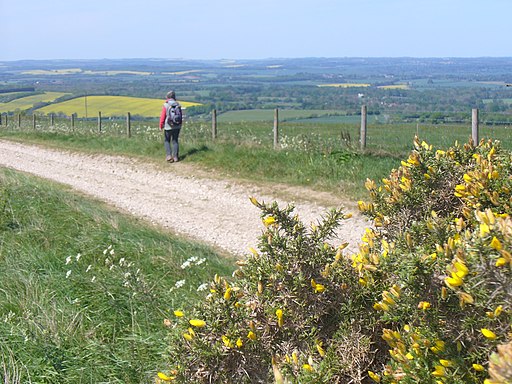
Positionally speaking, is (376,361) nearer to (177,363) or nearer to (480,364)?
(480,364)

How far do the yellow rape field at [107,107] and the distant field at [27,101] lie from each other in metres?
1.97

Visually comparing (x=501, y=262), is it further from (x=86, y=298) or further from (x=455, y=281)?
(x=86, y=298)

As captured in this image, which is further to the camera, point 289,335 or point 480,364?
point 289,335

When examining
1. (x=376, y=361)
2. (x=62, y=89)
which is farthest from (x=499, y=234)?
(x=62, y=89)

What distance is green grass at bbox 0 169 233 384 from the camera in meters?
4.39

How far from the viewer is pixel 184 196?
45.3ft

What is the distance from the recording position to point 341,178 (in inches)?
531

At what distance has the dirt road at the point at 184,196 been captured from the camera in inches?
424

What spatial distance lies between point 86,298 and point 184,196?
8268mm

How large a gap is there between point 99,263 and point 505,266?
5.30m

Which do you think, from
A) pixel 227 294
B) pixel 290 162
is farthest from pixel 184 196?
pixel 227 294

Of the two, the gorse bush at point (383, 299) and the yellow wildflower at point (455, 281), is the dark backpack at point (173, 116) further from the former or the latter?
the yellow wildflower at point (455, 281)

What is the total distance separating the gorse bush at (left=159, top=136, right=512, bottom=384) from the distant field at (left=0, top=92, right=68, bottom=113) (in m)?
53.8

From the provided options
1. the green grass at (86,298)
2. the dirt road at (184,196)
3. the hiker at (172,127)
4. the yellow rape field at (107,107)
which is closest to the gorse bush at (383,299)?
the green grass at (86,298)
